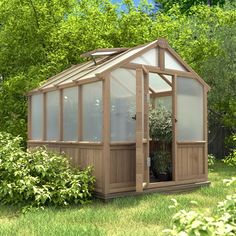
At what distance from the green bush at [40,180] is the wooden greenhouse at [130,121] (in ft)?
1.54

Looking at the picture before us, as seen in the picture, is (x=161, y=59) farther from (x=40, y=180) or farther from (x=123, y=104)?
(x=40, y=180)

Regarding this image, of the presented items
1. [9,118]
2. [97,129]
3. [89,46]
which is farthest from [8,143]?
[89,46]

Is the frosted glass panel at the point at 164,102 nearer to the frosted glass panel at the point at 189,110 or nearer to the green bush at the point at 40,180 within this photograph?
the frosted glass panel at the point at 189,110

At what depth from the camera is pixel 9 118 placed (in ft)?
44.8

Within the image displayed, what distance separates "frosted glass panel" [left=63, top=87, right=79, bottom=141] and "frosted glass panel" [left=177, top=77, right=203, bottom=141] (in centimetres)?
237

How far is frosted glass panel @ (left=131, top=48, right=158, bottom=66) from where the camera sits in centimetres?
898

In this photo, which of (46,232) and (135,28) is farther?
(135,28)

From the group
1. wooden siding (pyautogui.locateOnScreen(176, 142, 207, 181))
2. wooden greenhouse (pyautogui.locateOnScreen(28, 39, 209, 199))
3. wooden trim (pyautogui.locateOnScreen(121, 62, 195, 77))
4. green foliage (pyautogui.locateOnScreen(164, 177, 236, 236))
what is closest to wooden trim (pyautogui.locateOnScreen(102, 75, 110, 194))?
wooden greenhouse (pyautogui.locateOnScreen(28, 39, 209, 199))

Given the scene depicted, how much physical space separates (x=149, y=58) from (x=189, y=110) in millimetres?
1690

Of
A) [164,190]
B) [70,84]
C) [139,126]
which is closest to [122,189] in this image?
→ [164,190]

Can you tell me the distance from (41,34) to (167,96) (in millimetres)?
5469

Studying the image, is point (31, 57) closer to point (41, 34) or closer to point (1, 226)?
point (41, 34)

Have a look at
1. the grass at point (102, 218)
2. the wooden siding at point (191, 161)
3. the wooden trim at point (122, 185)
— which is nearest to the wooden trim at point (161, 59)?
the wooden siding at point (191, 161)

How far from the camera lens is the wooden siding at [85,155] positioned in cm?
829
